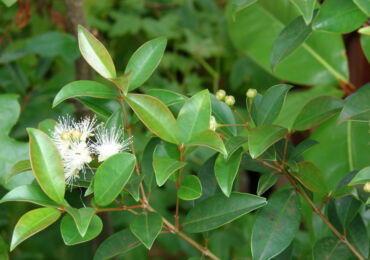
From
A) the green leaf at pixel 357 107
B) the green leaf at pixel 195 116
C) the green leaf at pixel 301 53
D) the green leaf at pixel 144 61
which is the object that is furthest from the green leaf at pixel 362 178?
the green leaf at pixel 301 53

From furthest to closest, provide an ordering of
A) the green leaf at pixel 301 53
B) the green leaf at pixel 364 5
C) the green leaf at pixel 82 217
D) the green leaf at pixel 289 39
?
the green leaf at pixel 301 53 < the green leaf at pixel 289 39 < the green leaf at pixel 364 5 < the green leaf at pixel 82 217

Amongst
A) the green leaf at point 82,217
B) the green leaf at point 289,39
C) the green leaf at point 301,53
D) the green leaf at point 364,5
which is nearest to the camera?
the green leaf at point 82,217

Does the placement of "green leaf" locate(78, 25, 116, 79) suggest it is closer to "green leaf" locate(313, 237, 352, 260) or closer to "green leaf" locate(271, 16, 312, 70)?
"green leaf" locate(271, 16, 312, 70)

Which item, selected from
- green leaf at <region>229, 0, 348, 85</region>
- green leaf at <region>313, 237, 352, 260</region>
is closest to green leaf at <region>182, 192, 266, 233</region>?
green leaf at <region>313, 237, 352, 260</region>

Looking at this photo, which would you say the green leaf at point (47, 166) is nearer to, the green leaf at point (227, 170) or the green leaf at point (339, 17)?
the green leaf at point (227, 170)

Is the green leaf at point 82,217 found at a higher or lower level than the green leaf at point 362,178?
lower

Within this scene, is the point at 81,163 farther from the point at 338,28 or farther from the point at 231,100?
the point at 338,28
